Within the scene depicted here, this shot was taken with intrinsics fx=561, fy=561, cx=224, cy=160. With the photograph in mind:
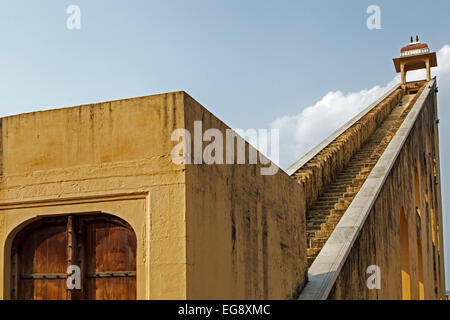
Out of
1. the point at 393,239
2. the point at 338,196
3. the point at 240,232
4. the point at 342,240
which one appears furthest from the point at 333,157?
the point at 240,232

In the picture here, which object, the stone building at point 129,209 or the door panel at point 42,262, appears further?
the door panel at point 42,262

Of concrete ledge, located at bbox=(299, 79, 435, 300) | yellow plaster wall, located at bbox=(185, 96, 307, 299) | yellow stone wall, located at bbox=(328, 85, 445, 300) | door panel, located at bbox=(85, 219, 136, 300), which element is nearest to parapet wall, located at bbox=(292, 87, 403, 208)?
concrete ledge, located at bbox=(299, 79, 435, 300)

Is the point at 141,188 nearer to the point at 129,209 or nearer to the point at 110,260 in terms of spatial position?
the point at 129,209

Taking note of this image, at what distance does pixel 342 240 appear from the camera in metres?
6.81

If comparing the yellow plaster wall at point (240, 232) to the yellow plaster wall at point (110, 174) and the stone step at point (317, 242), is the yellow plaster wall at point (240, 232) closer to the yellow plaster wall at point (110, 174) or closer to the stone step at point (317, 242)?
the yellow plaster wall at point (110, 174)

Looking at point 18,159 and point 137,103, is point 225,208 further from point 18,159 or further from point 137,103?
point 18,159

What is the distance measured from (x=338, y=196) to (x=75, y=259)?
7.30 metres

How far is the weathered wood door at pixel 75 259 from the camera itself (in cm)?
384

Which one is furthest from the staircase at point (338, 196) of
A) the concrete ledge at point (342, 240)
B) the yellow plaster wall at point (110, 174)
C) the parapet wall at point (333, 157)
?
the yellow plaster wall at point (110, 174)

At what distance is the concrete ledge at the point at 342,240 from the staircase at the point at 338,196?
468 millimetres
